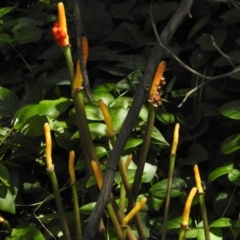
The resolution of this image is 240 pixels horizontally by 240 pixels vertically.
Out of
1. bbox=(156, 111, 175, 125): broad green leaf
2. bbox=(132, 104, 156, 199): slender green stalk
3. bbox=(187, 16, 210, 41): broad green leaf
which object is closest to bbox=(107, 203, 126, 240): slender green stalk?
bbox=(132, 104, 156, 199): slender green stalk

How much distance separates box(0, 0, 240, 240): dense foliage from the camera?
198cm

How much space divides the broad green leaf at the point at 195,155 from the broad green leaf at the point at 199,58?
286mm

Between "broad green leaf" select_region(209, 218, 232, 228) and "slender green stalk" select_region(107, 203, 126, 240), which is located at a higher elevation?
"slender green stalk" select_region(107, 203, 126, 240)

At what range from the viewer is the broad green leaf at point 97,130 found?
6.40 ft

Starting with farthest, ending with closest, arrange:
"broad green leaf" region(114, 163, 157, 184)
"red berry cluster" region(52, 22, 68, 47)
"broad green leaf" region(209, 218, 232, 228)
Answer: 1. "broad green leaf" region(114, 163, 157, 184)
2. "broad green leaf" region(209, 218, 232, 228)
3. "red berry cluster" region(52, 22, 68, 47)

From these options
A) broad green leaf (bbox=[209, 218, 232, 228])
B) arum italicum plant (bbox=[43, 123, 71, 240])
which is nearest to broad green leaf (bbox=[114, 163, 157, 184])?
broad green leaf (bbox=[209, 218, 232, 228])

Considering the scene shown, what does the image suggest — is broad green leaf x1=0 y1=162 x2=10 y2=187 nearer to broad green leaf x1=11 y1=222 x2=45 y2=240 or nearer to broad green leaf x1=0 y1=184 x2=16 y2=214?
broad green leaf x1=0 y1=184 x2=16 y2=214

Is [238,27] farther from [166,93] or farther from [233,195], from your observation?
[233,195]

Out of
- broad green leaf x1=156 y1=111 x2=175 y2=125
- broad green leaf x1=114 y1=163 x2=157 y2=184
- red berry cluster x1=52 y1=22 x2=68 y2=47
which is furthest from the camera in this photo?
broad green leaf x1=156 y1=111 x2=175 y2=125

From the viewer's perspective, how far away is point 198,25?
220 centimetres

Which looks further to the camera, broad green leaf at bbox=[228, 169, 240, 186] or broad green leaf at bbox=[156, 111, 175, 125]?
broad green leaf at bbox=[156, 111, 175, 125]

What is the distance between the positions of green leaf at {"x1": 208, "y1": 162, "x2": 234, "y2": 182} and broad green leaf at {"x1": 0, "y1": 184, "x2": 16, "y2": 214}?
580 millimetres

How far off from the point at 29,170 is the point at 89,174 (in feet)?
1.64

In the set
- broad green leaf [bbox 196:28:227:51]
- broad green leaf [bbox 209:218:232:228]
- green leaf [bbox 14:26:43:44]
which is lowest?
broad green leaf [bbox 209:218:232:228]
